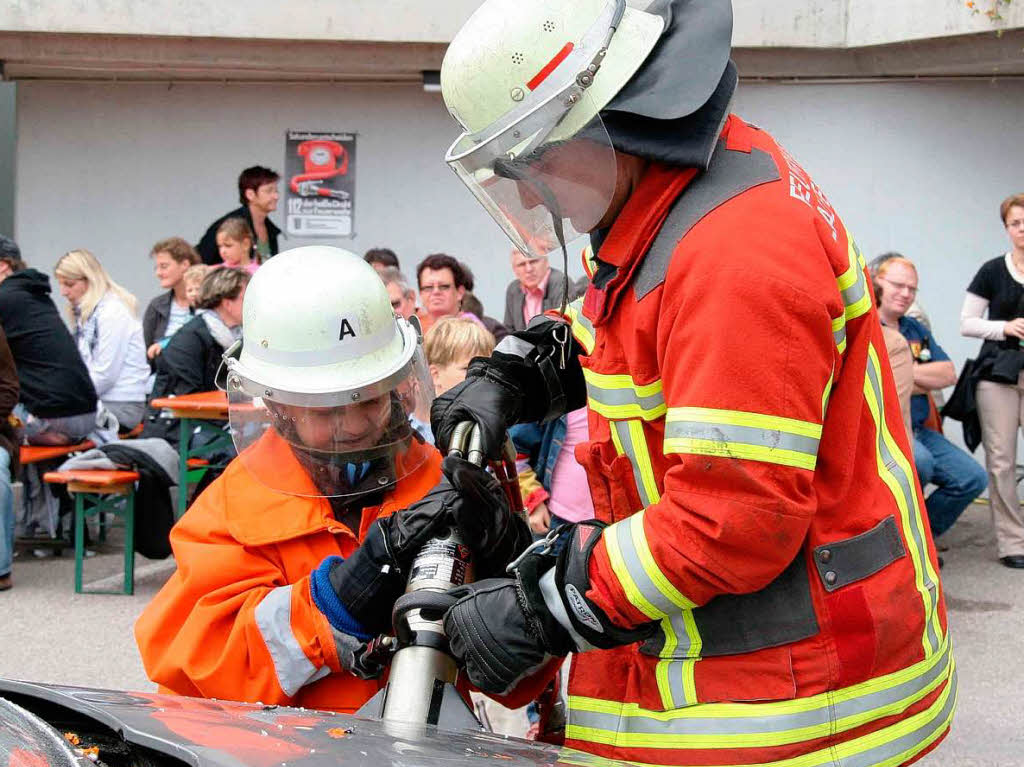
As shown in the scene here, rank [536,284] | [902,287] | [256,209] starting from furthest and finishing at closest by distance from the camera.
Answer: [256,209] → [536,284] → [902,287]

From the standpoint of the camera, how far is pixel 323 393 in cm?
238

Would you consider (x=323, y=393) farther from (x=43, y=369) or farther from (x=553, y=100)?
(x=43, y=369)

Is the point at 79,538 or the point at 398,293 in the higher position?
the point at 398,293

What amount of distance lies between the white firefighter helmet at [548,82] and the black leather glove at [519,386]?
53 centimetres

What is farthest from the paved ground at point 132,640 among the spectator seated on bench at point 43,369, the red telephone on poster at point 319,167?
the red telephone on poster at point 319,167

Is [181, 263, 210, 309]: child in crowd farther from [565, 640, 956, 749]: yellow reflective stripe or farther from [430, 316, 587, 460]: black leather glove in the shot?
[565, 640, 956, 749]: yellow reflective stripe

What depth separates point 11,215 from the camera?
12539 mm

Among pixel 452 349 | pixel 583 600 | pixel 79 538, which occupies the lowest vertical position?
pixel 79 538

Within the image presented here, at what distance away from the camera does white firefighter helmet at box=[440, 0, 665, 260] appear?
1.85 meters

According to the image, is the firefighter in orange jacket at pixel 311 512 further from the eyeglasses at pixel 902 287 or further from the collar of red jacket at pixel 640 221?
the eyeglasses at pixel 902 287

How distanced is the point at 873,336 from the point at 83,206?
9414 millimetres

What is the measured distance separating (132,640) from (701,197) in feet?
15.4

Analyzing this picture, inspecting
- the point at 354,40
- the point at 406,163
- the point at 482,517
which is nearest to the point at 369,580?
the point at 482,517

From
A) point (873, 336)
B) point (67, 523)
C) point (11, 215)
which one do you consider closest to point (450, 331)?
point (873, 336)
